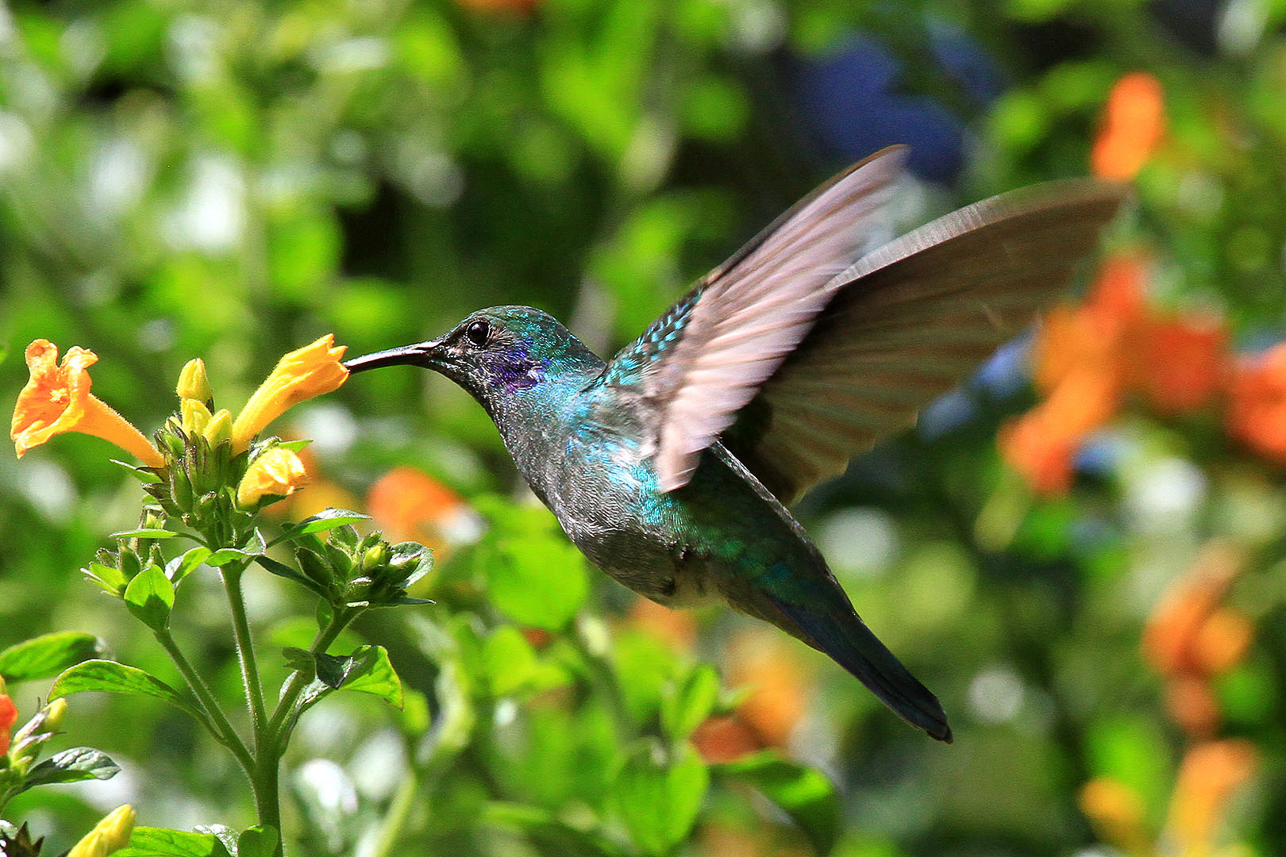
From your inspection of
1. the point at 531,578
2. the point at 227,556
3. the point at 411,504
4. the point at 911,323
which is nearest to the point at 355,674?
the point at 227,556

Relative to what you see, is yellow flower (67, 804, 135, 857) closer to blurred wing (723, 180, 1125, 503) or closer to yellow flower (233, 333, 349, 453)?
yellow flower (233, 333, 349, 453)

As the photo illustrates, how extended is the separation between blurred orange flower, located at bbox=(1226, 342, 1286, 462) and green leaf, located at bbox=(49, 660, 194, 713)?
2004mm

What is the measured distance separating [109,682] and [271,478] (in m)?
0.18

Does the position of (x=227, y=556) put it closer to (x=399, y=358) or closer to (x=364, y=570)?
(x=364, y=570)

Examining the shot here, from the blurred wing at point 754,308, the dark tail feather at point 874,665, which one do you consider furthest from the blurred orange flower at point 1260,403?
the blurred wing at point 754,308

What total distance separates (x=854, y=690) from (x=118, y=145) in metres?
1.76

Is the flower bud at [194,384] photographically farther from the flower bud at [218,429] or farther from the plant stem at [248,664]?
the plant stem at [248,664]

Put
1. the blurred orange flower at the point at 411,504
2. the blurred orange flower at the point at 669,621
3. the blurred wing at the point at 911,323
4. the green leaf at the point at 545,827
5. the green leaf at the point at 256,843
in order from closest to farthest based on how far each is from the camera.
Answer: the green leaf at the point at 256,843 → the blurred wing at the point at 911,323 → the green leaf at the point at 545,827 → the blurred orange flower at the point at 411,504 → the blurred orange flower at the point at 669,621

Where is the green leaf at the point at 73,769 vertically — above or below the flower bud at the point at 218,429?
below

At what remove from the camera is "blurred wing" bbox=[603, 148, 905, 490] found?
3.55 ft

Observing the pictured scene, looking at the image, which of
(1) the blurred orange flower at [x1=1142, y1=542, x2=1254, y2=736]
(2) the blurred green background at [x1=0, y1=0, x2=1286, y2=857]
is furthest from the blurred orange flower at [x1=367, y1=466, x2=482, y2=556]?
(1) the blurred orange flower at [x1=1142, y1=542, x2=1254, y2=736]

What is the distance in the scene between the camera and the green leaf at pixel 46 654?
1.03 metres

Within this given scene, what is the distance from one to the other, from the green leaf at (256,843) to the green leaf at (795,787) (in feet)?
1.86

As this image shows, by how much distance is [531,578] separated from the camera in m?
1.34
